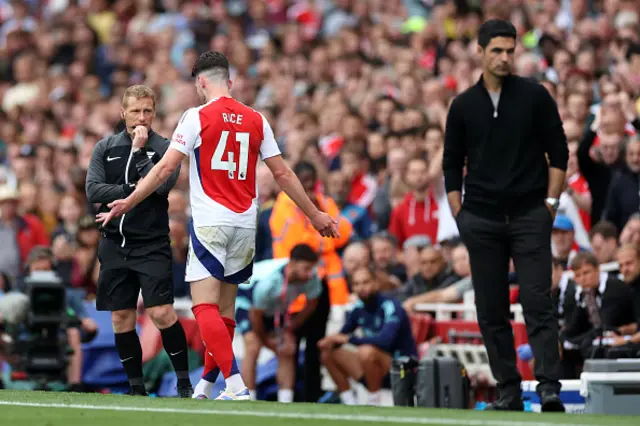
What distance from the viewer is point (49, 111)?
2370cm

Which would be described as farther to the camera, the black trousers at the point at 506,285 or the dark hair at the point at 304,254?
the dark hair at the point at 304,254

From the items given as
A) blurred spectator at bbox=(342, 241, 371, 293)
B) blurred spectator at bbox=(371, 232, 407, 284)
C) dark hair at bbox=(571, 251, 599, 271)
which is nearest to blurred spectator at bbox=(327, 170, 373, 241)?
blurred spectator at bbox=(371, 232, 407, 284)

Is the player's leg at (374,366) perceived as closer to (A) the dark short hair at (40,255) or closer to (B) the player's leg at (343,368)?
(B) the player's leg at (343,368)

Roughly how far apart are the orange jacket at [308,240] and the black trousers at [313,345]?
2.33ft

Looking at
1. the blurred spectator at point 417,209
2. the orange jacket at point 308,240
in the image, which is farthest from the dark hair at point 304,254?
the blurred spectator at point 417,209

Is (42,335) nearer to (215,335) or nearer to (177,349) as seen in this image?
(177,349)

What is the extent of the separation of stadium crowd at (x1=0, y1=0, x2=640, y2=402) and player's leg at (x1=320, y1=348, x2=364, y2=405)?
590 millimetres

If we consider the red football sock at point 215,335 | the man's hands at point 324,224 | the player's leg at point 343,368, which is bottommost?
the player's leg at point 343,368

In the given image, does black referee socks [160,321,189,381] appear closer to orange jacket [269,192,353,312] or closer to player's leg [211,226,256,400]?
player's leg [211,226,256,400]

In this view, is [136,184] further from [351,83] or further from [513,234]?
[351,83]

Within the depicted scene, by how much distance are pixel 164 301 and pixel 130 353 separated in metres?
0.45

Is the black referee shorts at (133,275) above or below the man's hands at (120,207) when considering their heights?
below

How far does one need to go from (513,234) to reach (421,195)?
6376mm

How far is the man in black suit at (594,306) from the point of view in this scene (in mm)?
12172
